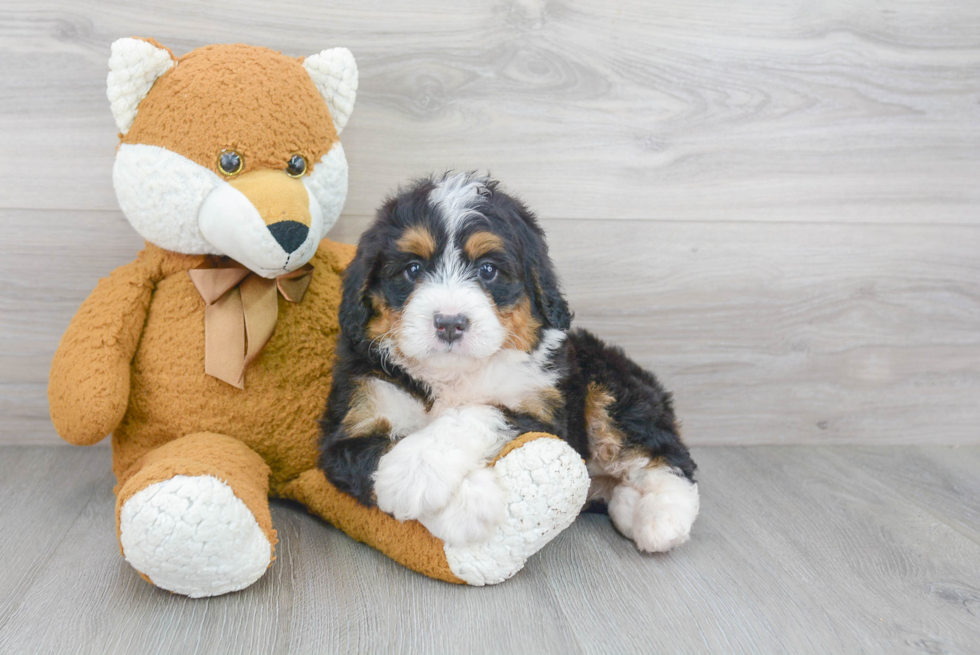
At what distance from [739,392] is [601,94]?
1.12 m

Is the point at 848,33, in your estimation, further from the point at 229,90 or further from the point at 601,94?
the point at 229,90

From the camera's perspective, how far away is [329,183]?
1889 millimetres

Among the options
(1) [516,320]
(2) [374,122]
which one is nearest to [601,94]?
(2) [374,122]

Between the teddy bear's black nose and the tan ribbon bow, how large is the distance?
19 centimetres

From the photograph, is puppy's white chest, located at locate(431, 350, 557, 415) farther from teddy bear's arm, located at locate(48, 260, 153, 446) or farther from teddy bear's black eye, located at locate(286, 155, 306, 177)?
teddy bear's arm, located at locate(48, 260, 153, 446)

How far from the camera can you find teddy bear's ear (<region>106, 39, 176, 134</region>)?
170cm

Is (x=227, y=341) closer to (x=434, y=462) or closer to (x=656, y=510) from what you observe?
(x=434, y=462)

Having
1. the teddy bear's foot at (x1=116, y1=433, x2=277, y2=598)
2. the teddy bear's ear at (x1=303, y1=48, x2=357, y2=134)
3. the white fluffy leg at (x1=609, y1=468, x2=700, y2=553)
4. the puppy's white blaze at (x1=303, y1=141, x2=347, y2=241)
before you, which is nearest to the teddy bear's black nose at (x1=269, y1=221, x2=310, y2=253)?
the puppy's white blaze at (x1=303, y1=141, x2=347, y2=241)

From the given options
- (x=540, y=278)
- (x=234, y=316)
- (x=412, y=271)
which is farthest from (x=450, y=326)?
(x=234, y=316)

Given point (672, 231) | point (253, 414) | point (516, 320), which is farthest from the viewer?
point (672, 231)

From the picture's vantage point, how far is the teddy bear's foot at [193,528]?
4.76 ft

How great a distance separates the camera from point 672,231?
2.51m

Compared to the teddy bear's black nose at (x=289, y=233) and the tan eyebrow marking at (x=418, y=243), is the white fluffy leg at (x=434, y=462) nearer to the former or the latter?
the tan eyebrow marking at (x=418, y=243)

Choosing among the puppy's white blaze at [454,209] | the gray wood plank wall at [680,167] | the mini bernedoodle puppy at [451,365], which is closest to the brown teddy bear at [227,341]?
the mini bernedoodle puppy at [451,365]
